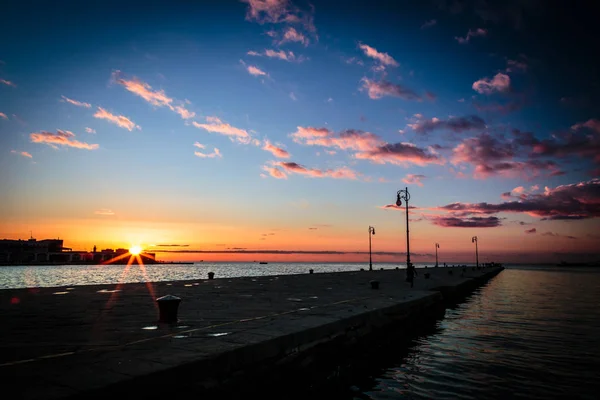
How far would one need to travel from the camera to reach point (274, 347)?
770 centimetres

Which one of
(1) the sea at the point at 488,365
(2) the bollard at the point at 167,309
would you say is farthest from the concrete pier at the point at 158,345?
(1) the sea at the point at 488,365

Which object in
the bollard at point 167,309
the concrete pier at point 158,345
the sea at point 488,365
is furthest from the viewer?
the bollard at point 167,309

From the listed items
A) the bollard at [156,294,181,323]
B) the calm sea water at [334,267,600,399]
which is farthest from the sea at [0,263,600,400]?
the bollard at [156,294,181,323]

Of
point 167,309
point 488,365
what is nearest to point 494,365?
point 488,365

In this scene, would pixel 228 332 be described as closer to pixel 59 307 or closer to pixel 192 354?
pixel 192 354

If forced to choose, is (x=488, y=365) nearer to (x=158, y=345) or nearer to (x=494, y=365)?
(x=494, y=365)

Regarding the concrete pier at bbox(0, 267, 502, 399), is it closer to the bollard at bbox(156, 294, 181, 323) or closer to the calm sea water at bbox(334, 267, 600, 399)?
the bollard at bbox(156, 294, 181, 323)

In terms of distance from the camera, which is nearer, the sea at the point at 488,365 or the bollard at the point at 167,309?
the sea at the point at 488,365

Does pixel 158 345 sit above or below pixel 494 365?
above

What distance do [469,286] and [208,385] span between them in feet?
140

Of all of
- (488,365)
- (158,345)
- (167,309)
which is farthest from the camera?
(488,365)

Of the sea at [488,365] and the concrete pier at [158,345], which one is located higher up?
the concrete pier at [158,345]

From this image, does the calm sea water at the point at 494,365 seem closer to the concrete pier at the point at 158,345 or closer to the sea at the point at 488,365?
the sea at the point at 488,365

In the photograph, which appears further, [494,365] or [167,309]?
[494,365]
